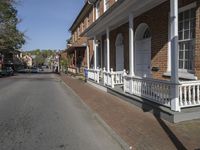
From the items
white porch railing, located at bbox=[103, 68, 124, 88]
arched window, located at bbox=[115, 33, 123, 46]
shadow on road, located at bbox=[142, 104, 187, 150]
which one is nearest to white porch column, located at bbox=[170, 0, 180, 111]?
shadow on road, located at bbox=[142, 104, 187, 150]

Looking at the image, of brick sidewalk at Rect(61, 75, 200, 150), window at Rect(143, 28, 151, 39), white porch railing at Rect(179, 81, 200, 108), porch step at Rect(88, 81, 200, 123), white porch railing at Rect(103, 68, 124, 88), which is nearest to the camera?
brick sidewalk at Rect(61, 75, 200, 150)

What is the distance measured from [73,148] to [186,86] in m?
3.95

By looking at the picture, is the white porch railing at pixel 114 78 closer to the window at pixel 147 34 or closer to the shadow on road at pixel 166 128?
the window at pixel 147 34

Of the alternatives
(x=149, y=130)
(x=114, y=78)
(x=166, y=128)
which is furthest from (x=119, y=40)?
(x=149, y=130)

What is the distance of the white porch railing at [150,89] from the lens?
9.27 m

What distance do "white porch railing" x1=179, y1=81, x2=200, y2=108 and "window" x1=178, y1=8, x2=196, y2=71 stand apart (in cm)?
174

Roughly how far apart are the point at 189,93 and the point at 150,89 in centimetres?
196

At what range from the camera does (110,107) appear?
11.8 m

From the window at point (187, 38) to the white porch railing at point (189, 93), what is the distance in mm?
1738

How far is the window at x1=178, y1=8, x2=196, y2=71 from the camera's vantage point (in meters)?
10.7

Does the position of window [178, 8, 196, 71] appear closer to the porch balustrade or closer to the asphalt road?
the porch balustrade

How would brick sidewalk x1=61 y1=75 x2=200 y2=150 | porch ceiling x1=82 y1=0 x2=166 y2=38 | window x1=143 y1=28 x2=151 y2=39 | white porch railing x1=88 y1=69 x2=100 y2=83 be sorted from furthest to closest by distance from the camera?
white porch railing x1=88 y1=69 x2=100 y2=83 → window x1=143 y1=28 x2=151 y2=39 → porch ceiling x1=82 y1=0 x2=166 y2=38 → brick sidewalk x1=61 y1=75 x2=200 y2=150

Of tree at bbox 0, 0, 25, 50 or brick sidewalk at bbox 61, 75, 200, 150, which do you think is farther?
tree at bbox 0, 0, 25, 50

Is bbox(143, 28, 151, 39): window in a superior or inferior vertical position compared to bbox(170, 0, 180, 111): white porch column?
superior
